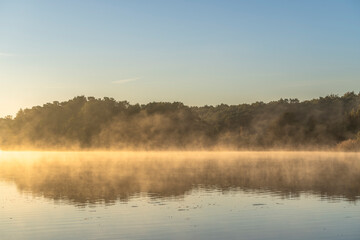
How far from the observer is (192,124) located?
572 ft

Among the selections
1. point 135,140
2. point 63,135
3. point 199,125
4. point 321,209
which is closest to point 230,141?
point 199,125

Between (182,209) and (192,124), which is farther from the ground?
(192,124)

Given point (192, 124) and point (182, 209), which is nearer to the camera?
point (182, 209)

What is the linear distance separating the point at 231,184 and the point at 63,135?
154 metres

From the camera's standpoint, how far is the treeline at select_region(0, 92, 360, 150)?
5891 inches

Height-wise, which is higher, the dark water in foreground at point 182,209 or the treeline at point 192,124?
the treeline at point 192,124

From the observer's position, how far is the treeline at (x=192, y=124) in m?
150

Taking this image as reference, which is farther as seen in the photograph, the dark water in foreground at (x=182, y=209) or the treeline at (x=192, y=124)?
the treeline at (x=192, y=124)

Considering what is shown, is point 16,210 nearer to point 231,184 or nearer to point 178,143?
point 231,184

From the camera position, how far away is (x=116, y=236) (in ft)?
79.7

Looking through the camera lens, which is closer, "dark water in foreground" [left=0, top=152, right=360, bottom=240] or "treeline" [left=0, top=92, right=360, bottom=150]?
"dark water in foreground" [left=0, top=152, right=360, bottom=240]

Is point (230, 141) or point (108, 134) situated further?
point (108, 134)

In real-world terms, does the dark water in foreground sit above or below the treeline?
below

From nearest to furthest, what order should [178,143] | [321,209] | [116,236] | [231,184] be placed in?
[116,236] < [321,209] < [231,184] < [178,143]
